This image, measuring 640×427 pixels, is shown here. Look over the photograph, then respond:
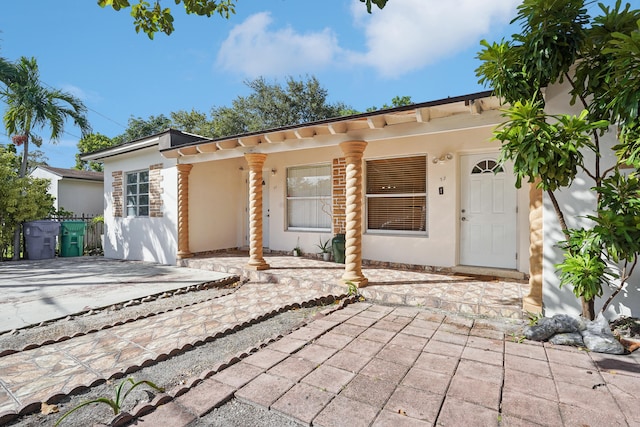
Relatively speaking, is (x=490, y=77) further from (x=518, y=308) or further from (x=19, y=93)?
(x=19, y=93)

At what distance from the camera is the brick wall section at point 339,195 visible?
7.34 metres

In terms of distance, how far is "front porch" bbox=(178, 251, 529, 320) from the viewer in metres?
→ 4.16

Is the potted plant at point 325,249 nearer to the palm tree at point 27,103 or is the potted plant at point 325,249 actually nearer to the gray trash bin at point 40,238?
the gray trash bin at point 40,238

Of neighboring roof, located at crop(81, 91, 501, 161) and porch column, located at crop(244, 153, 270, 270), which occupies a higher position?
neighboring roof, located at crop(81, 91, 501, 161)

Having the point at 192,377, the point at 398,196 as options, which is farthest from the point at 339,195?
the point at 192,377

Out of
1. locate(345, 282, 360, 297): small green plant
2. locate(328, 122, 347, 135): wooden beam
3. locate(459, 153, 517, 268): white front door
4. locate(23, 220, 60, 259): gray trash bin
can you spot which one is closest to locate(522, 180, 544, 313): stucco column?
locate(459, 153, 517, 268): white front door

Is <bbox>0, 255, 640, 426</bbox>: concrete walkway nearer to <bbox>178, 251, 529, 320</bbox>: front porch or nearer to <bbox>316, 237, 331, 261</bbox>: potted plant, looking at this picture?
<bbox>178, 251, 529, 320</bbox>: front porch

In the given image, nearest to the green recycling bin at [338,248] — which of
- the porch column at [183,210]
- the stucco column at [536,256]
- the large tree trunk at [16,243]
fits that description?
the stucco column at [536,256]

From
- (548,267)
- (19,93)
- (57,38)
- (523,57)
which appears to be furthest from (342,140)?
(57,38)

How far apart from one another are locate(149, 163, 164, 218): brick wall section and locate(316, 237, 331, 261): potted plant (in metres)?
4.37

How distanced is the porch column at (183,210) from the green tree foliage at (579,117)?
22.4ft

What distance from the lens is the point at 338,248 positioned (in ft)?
22.8

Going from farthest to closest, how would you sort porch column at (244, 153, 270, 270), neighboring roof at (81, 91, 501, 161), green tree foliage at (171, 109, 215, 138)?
green tree foliage at (171, 109, 215, 138) → porch column at (244, 153, 270, 270) → neighboring roof at (81, 91, 501, 161)

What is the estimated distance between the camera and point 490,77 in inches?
137
